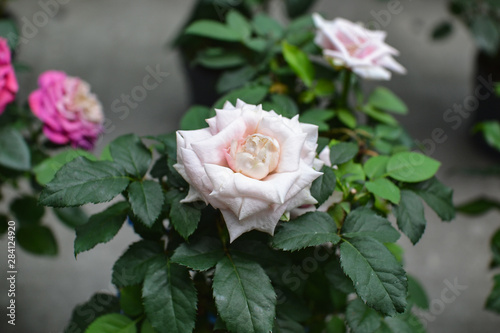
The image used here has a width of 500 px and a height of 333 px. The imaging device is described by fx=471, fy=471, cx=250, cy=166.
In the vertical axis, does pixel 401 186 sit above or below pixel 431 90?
above

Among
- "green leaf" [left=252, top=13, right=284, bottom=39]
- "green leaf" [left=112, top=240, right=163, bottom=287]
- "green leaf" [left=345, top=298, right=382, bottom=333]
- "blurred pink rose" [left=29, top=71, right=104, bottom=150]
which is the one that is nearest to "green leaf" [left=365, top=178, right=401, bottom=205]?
"green leaf" [left=345, top=298, right=382, bottom=333]

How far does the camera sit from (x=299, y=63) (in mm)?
679

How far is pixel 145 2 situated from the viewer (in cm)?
196

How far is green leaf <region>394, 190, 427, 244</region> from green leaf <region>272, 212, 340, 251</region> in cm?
8

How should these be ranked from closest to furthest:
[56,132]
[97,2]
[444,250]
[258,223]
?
[258,223]
[56,132]
[444,250]
[97,2]

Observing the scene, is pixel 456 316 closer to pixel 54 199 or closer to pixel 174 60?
pixel 54 199

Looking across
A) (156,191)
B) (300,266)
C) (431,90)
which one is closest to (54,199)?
(156,191)

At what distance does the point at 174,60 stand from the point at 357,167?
1.30 metres

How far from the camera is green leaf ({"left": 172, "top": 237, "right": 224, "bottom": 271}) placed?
422 mm

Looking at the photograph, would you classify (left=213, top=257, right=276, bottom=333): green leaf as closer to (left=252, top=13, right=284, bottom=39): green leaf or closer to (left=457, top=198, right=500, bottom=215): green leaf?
(left=252, top=13, right=284, bottom=39): green leaf

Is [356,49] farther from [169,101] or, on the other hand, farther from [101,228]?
[169,101]

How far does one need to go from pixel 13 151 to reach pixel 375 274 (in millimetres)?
544

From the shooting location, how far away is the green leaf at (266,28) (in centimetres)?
75

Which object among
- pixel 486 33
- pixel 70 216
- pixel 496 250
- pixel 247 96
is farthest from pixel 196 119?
pixel 486 33
